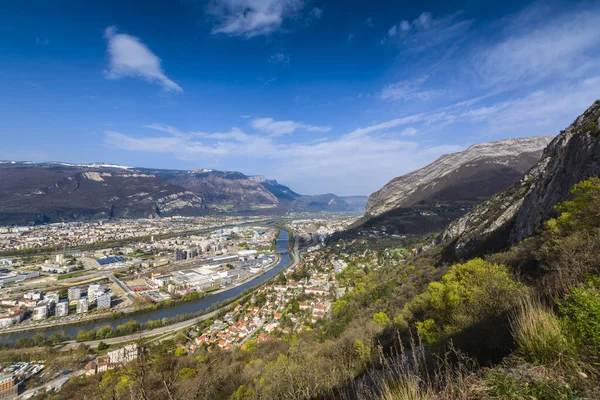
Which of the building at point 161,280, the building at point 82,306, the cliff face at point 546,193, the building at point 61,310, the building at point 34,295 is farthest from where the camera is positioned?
the building at point 161,280

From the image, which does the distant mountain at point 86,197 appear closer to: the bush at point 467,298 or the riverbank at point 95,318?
the riverbank at point 95,318

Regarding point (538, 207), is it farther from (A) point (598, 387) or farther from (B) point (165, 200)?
(B) point (165, 200)

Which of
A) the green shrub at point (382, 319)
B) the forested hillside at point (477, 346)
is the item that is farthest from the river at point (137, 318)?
the green shrub at point (382, 319)

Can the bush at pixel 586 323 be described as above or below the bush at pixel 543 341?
above

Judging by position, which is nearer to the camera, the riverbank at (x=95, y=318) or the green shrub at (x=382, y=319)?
the green shrub at (x=382, y=319)

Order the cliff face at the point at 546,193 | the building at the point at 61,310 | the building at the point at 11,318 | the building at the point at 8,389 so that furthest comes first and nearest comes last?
the building at the point at 61,310
the building at the point at 11,318
the building at the point at 8,389
the cliff face at the point at 546,193

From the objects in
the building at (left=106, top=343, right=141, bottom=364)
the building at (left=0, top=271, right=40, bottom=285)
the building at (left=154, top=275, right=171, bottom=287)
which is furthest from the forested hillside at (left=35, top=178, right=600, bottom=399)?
the building at (left=0, top=271, right=40, bottom=285)

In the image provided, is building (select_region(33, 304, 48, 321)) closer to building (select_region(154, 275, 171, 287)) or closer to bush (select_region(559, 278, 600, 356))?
building (select_region(154, 275, 171, 287))

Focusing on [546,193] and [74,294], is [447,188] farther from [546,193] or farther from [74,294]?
[74,294]
